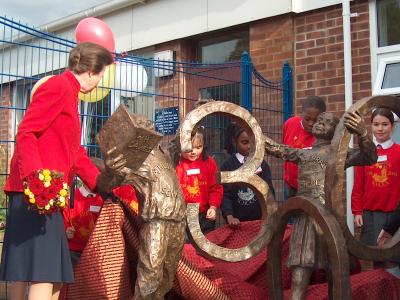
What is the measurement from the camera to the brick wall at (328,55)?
6.00m

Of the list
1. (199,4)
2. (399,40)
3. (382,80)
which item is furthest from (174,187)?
(199,4)

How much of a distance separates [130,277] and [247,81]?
352cm

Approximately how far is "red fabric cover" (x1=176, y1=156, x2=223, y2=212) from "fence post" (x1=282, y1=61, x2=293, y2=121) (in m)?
2.01

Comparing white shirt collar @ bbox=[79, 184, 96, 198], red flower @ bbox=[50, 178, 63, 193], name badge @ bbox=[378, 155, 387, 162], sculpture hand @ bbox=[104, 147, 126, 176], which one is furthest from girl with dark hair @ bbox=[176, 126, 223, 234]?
red flower @ bbox=[50, 178, 63, 193]

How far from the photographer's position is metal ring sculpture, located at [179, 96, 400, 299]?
3125 millimetres

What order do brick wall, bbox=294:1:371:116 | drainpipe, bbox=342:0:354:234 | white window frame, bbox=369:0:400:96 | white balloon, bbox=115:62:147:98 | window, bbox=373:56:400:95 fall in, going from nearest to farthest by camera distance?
window, bbox=373:56:400:95, white balloon, bbox=115:62:147:98, white window frame, bbox=369:0:400:96, drainpipe, bbox=342:0:354:234, brick wall, bbox=294:1:371:116

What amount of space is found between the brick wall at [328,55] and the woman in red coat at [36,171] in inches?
151

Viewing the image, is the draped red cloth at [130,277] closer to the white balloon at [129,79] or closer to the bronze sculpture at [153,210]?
the bronze sculpture at [153,210]

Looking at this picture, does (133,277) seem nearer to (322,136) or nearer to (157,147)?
(157,147)

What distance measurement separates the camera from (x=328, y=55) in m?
6.28

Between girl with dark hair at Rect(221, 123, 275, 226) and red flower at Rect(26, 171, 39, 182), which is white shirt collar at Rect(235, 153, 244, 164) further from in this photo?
red flower at Rect(26, 171, 39, 182)

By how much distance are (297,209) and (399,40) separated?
3300 mm

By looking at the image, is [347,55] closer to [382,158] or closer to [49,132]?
[382,158]

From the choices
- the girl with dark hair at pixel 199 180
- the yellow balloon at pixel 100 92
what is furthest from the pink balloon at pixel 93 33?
the girl with dark hair at pixel 199 180
